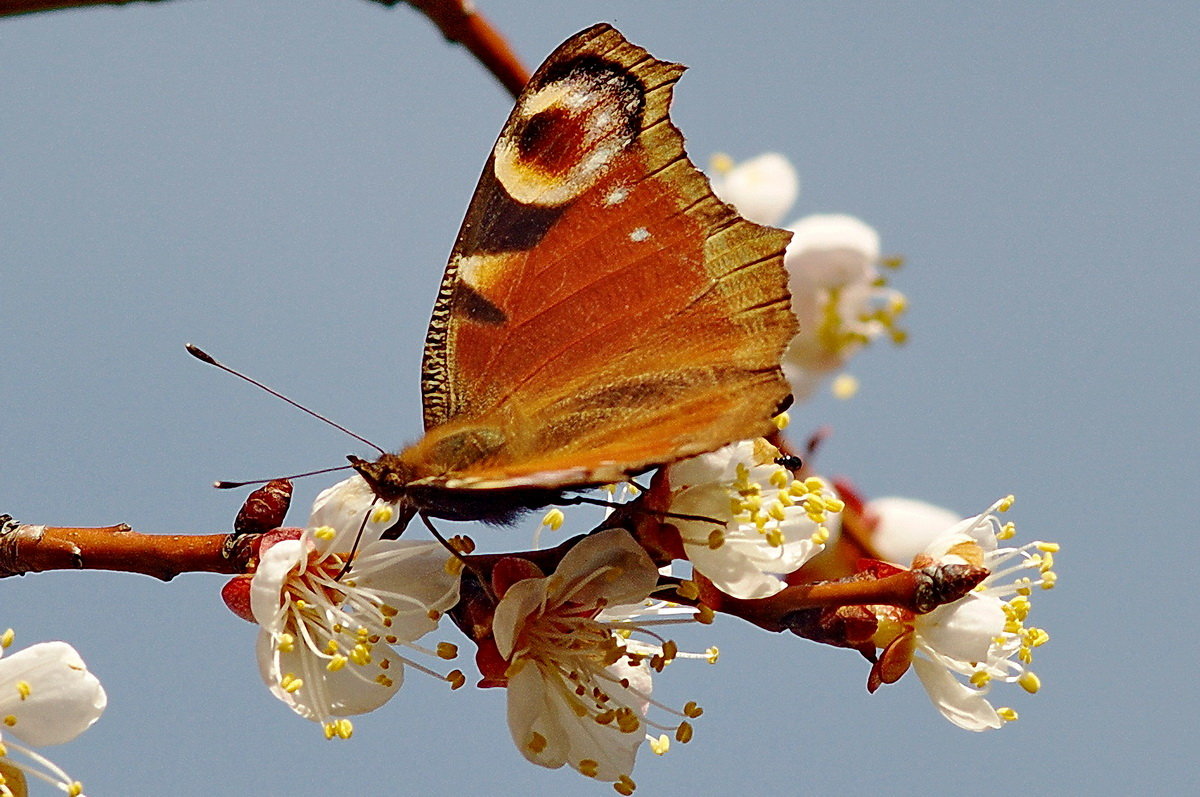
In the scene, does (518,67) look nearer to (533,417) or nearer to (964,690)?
(533,417)

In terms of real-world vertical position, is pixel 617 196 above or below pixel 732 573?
above

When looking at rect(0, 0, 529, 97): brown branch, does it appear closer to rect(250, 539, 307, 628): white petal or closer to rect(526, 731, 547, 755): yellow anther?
rect(250, 539, 307, 628): white petal

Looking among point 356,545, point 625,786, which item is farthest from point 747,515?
point 356,545

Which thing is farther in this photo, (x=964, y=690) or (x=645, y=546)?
(x=964, y=690)

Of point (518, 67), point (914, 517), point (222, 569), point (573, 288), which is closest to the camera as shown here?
point (222, 569)

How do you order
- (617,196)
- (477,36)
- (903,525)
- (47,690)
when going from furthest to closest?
1. (903,525)
2. (477,36)
3. (617,196)
4. (47,690)

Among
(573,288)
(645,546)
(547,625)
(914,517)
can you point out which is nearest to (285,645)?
(547,625)

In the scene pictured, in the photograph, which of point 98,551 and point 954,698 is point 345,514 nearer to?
point 98,551

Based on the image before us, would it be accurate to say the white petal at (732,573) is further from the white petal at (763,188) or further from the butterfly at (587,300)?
the white petal at (763,188)
